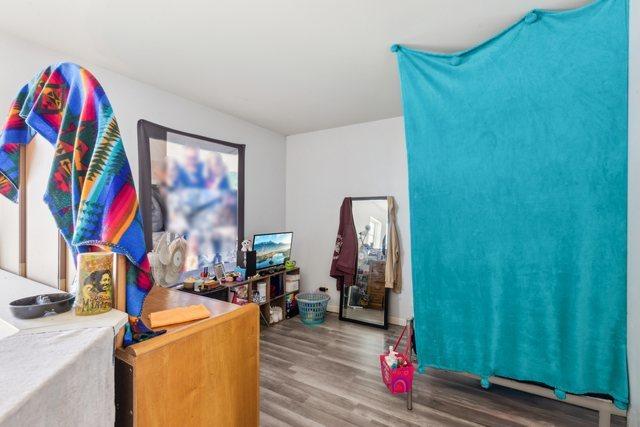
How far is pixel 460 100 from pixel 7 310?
2267 mm

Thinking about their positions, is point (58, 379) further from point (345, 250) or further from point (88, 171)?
point (345, 250)

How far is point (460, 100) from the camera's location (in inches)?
72.0

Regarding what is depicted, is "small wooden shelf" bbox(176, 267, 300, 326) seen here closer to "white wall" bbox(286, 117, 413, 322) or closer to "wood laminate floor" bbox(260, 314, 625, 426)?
"white wall" bbox(286, 117, 413, 322)

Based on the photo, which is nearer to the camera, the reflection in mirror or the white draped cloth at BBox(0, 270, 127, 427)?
the white draped cloth at BBox(0, 270, 127, 427)

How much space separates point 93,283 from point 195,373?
437mm

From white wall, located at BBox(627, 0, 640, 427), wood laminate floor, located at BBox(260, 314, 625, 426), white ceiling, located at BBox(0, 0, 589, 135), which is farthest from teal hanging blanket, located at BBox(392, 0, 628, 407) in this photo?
wood laminate floor, located at BBox(260, 314, 625, 426)

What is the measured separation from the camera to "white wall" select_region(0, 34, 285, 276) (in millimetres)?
1442

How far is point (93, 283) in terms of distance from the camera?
2.73ft

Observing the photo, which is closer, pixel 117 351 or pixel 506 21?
pixel 117 351

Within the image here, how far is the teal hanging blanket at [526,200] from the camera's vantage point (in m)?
1.50

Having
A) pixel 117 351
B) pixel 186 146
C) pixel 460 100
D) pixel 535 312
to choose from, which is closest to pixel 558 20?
pixel 460 100

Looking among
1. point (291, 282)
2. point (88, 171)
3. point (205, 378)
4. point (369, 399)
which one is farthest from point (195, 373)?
point (291, 282)

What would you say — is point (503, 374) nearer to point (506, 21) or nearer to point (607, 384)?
point (607, 384)

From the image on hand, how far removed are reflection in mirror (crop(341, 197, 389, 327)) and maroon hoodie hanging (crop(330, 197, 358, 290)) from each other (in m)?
0.07
